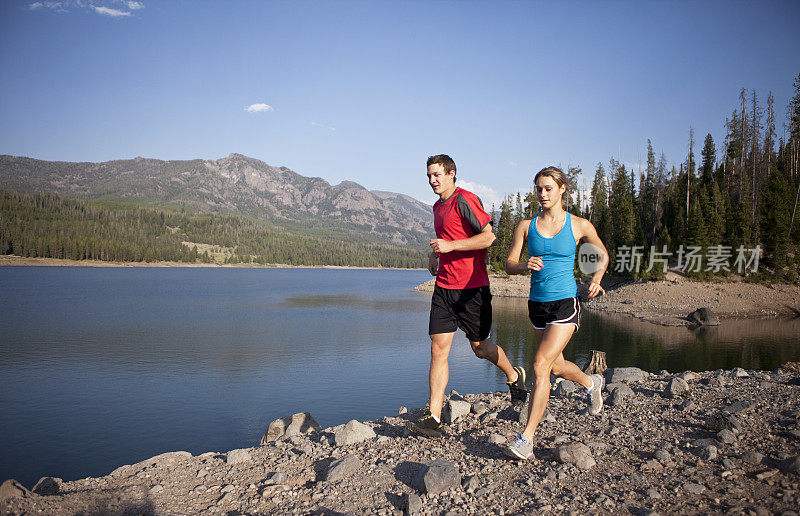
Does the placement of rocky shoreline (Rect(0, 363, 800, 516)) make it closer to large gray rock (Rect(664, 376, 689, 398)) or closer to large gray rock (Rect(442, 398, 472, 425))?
large gray rock (Rect(442, 398, 472, 425))

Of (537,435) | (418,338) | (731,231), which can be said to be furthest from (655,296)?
(537,435)

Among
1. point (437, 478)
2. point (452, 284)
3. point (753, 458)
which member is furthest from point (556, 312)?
point (753, 458)

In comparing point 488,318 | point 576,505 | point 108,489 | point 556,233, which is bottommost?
point 108,489

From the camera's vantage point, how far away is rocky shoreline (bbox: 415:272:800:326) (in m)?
39.0

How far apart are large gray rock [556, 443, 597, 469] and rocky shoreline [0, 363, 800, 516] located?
1cm

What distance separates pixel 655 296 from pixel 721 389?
4113 cm

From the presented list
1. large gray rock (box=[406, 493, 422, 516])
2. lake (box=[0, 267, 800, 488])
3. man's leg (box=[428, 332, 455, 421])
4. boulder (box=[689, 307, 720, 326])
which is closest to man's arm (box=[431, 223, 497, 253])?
man's leg (box=[428, 332, 455, 421])

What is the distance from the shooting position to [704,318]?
112ft

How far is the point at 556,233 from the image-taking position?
486cm

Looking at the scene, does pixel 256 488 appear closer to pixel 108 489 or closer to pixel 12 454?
pixel 108 489

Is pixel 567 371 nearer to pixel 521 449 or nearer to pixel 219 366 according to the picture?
pixel 521 449

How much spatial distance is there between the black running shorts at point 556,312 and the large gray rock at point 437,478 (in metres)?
1.70

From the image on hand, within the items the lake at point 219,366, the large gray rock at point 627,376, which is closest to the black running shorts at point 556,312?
the large gray rock at point 627,376

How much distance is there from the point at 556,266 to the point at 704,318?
1424 inches
